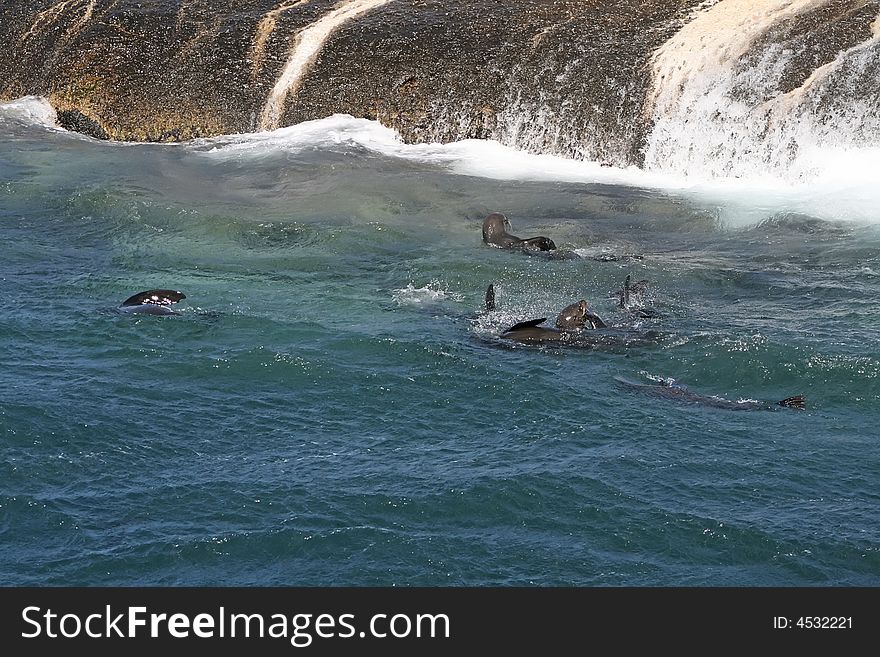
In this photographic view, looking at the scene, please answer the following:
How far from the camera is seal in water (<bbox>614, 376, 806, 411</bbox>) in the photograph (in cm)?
1229

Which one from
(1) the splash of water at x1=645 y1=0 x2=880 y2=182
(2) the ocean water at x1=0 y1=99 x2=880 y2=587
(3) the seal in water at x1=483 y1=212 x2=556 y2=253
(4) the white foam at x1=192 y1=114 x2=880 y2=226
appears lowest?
(2) the ocean water at x1=0 y1=99 x2=880 y2=587

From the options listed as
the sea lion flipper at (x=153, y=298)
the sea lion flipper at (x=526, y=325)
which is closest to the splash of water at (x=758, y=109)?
the sea lion flipper at (x=526, y=325)

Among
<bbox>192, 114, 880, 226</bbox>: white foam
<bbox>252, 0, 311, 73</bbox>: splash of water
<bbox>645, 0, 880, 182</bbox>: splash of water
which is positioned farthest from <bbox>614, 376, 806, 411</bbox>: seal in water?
<bbox>252, 0, 311, 73</bbox>: splash of water

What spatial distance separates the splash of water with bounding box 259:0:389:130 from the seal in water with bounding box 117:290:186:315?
845 cm

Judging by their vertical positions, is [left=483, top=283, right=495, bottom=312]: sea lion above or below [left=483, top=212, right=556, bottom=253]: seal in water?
below

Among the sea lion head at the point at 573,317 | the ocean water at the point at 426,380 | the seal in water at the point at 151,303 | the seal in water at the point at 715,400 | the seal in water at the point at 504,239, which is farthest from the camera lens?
the seal in water at the point at 504,239

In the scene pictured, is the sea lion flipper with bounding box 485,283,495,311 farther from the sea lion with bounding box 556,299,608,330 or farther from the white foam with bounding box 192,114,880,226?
the white foam with bounding box 192,114,880,226

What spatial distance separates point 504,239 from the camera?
56.2 ft

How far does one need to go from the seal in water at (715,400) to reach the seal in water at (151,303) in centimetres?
511

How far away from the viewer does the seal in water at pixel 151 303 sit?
566 inches

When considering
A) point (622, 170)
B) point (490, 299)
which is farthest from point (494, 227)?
point (622, 170)

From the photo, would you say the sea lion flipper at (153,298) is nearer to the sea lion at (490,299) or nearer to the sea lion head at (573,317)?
the sea lion at (490,299)

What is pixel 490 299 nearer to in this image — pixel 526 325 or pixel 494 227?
pixel 526 325
